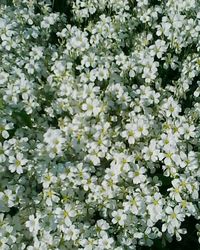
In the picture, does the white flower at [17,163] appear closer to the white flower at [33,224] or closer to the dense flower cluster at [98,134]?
the dense flower cluster at [98,134]

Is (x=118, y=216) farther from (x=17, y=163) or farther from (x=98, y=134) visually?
(x=17, y=163)

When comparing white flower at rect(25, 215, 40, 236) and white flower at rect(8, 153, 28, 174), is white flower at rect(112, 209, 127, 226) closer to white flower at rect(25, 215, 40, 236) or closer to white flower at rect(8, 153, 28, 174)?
white flower at rect(25, 215, 40, 236)

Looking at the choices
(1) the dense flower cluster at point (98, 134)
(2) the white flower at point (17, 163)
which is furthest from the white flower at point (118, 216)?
(2) the white flower at point (17, 163)

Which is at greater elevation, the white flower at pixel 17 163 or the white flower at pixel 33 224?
the white flower at pixel 17 163

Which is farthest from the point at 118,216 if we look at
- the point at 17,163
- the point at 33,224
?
the point at 17,163

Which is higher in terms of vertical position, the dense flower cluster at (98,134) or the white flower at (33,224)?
the dense flower cluster at (98,134)

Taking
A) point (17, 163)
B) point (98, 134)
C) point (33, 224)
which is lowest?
point (33, 224)

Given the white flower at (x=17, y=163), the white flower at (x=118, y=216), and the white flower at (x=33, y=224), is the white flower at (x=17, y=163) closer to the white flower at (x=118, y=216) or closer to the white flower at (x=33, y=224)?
the white flower at (x=33, y=224)

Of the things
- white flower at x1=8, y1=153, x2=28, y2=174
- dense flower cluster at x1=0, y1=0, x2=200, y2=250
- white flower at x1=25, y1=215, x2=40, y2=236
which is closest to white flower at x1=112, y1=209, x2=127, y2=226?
dense flower cluster at x1=0, y1=0, x2=200, y2=250

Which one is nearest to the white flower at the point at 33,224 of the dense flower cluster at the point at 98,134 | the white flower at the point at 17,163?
the dense flower cluster at the point at 98,134

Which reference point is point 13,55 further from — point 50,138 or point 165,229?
point 165,229
